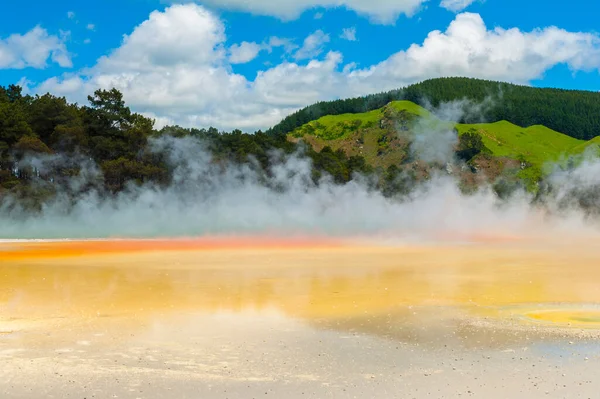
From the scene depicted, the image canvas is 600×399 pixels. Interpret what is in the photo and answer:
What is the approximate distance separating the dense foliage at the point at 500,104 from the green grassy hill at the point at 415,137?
9.43m

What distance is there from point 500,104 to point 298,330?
16010 centimetres

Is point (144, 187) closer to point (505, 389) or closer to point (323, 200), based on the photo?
point (323, 200)

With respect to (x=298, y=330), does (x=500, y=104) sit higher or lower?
higher

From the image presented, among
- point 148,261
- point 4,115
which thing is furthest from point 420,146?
point 148,261

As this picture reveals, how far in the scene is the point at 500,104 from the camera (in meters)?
161

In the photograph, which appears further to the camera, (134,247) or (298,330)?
(134,247)

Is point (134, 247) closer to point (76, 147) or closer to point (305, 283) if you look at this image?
point (305, 283)

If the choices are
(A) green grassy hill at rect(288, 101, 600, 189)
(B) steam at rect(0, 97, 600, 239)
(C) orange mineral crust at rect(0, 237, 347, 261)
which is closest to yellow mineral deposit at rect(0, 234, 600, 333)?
(C) orange mineral crust at rect(0, 237, 347, 261)

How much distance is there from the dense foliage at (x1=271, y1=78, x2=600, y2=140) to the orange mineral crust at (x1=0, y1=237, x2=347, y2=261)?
108599 millimetres

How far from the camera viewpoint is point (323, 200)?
199ft

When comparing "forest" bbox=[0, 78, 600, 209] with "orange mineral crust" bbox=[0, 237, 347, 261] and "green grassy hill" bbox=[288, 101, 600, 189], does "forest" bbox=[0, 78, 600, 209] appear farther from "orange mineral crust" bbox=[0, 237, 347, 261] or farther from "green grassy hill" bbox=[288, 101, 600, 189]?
"green grassy hill" bbox=[288, 101, 600, 189]

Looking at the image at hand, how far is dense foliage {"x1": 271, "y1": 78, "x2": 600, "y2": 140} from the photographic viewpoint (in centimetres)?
14975

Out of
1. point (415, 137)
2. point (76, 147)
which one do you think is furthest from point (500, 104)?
point (76, 147)

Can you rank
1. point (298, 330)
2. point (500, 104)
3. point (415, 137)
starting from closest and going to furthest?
point (298, 330) → point (415, 137) → point (500, 104)
